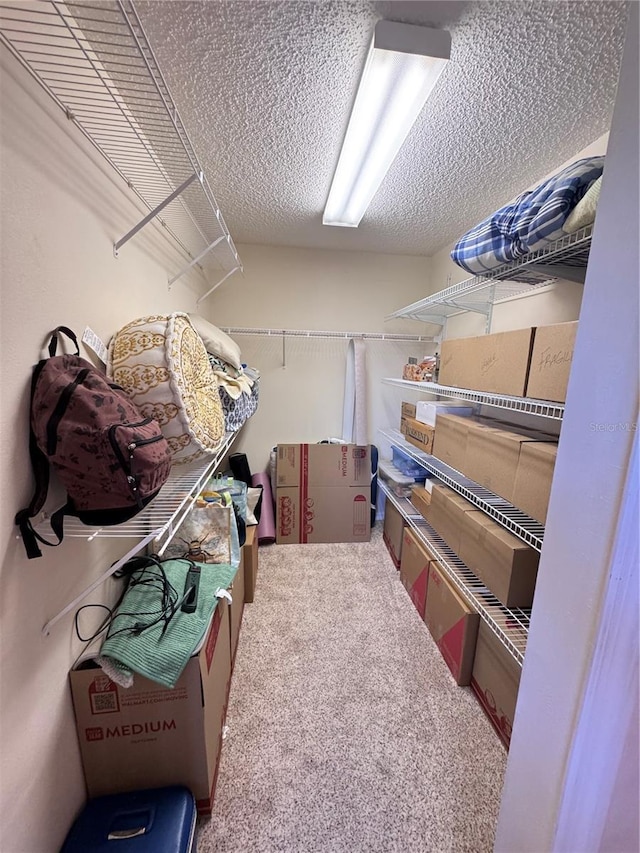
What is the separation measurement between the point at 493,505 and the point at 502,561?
201mm

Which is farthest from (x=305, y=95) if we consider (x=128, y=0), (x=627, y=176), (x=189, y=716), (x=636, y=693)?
(x=189, y=716)

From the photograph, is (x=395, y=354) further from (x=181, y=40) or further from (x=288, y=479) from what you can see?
(x=181, y=40)

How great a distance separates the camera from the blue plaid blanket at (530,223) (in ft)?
3.05

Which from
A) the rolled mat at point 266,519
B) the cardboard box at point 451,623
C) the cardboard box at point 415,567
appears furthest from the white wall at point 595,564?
the rolled mat at point 266,519

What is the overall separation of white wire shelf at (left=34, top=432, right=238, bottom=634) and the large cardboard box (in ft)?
3.71

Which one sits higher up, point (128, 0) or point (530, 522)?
point (128, 0)

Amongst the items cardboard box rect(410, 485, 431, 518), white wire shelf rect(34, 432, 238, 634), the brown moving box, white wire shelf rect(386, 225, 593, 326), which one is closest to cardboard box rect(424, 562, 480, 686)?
the brown moving box

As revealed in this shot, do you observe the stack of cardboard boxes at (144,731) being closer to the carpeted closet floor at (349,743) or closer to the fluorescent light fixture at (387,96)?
the carpeted closet floor at (349,743)

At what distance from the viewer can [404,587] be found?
6.80ft

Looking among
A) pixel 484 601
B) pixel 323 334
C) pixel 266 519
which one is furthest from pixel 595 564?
pixel 323 334

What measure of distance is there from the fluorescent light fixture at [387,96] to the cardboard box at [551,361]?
80 centimetres

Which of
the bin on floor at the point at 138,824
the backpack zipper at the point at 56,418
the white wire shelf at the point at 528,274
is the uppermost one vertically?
the white wire shelf at the point at 528,274

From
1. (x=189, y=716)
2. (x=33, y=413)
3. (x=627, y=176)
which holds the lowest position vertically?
(x=189, y=716)

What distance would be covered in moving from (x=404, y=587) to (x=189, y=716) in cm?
143
